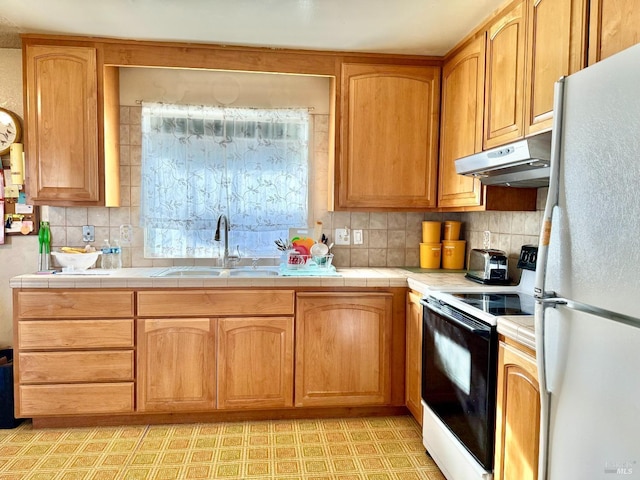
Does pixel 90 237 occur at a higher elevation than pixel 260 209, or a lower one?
lower

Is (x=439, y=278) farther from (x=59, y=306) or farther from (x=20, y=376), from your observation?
(x=20, y=376)

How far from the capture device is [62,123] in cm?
265

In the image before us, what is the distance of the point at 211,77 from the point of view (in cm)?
301

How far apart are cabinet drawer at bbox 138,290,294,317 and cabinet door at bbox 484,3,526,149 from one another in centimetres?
145

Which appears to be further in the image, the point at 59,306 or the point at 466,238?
the point at 466,238

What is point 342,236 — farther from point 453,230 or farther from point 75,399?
point 75,399

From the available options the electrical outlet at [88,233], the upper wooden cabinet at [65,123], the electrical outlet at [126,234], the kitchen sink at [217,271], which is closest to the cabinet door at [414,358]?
the kitchen sink at [217,271]

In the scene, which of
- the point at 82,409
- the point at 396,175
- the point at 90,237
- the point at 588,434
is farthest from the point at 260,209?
the point at 588,434

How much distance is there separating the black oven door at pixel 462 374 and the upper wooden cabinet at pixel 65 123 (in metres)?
2.17

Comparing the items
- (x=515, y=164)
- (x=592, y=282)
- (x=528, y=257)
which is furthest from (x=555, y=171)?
(x=528, y=257)

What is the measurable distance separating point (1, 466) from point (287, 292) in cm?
167

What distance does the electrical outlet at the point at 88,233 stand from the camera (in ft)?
9.68

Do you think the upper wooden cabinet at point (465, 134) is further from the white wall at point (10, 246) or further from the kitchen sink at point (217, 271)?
the white wall at point (10, 246)

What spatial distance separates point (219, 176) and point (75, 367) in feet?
4.83
